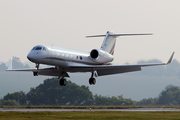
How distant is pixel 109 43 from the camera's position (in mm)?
47812

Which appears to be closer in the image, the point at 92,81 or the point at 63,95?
the point at 92,81

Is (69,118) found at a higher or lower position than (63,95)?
lower

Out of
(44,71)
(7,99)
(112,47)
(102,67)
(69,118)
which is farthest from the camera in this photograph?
(7,99)

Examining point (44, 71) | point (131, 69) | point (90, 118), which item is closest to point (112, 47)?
point (131, 69)

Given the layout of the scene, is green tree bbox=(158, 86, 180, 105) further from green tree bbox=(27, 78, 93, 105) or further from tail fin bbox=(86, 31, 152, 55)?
tail fin bbox=(86, 31, 152, 55)

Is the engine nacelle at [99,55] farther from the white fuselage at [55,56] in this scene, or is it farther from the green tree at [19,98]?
the green tree at [19,98]

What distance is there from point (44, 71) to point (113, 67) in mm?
9636

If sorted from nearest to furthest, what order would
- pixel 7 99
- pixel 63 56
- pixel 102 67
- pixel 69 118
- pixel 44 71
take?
pixel 69 118
pixel 63 56
pixel 102 67
pixel 44 71
pixel 7 99

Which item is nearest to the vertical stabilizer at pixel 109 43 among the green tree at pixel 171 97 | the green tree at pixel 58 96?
the green tree at pixel 58 96

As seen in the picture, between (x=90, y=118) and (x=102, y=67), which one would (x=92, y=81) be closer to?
(x=102, y=67)

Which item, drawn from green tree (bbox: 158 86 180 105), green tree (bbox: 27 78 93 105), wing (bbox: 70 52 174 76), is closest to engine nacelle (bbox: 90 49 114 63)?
wing (bbox: 70 52 174 76)

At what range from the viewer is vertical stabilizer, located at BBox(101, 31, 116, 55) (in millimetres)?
47438

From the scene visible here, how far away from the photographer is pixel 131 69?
138ft

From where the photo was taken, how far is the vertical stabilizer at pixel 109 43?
1868 inches
